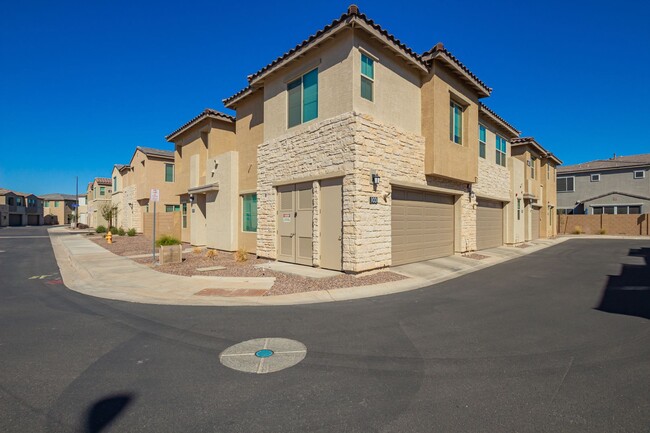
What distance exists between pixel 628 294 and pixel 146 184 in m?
30.4

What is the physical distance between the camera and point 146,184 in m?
27.5

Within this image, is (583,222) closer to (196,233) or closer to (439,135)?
(439,135)

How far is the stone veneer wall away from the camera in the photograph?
31.9 feet

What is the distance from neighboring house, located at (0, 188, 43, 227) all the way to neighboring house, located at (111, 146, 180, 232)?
4946cm

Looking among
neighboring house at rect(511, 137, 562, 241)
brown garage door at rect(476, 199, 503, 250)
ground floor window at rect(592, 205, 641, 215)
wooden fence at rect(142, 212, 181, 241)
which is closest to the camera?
brown garage door at rect(476, 199, 503, 250)

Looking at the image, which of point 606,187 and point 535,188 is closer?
point 535,188

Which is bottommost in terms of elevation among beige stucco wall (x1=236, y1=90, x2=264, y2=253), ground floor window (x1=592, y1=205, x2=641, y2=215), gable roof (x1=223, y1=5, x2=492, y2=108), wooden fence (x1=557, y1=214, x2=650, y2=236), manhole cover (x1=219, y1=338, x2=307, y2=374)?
manhole cover (x1=219, y1=338, x2=307, y2=374)

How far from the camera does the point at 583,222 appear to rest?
3391 centimetres

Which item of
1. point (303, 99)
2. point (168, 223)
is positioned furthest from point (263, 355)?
point (168, 223)

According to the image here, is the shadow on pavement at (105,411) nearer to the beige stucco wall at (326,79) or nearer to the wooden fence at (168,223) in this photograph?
the beige stucco wall at (326,79)

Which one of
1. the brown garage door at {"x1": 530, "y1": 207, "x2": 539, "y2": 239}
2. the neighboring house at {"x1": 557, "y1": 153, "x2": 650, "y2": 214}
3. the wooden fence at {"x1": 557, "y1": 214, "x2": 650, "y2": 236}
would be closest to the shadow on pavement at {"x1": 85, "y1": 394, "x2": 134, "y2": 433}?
the brown garage door at {"x1": 530, "y1": 207, "x2": 539, "y2": 239}

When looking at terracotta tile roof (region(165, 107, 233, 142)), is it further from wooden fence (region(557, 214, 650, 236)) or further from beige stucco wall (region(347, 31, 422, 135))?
wooden fence (region(557, 214, 650, 236))

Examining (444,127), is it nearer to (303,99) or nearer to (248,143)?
(303,99)

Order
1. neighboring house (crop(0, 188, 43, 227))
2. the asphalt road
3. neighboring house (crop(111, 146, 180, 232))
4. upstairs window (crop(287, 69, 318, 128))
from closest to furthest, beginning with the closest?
the asphalt road → upstairs window (crop(287, 69, 318, 128)) → neighboring house (crop(111, 146, 180, 232)) → neighboring house (crop(0, 188, 43, 227))
